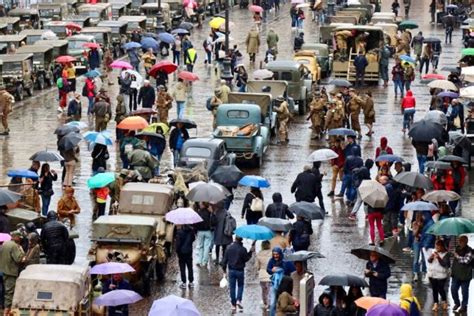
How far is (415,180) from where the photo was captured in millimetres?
31766

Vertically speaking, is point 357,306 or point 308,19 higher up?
point 357,306

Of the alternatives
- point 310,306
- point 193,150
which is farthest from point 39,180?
point 310,306

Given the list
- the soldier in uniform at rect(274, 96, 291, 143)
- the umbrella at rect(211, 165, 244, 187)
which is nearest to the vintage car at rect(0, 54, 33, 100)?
the soldier in uniform at rect(274, 96, 291, 143)

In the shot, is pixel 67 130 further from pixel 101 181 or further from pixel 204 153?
pixel 101 181

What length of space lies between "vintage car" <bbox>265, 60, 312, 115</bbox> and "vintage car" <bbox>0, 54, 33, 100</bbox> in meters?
7.87

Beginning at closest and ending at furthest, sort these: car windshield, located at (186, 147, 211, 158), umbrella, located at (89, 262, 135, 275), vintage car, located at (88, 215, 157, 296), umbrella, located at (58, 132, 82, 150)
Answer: umbrella, located at (89, 262, 135, 275)
vintage car, located at (88, 215, 157, 296)
umbrella, located at (58, 132, 82, 150)
car windshield, located at (186, 147, 211, 158)

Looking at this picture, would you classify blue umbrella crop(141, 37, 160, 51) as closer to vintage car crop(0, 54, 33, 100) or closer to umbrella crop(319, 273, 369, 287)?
vintage car crop(0, 54, 33, 100)

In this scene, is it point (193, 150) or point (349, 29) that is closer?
point (193, 150)

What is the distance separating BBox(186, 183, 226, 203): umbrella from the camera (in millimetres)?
29938

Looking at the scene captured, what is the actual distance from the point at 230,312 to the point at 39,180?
771cm

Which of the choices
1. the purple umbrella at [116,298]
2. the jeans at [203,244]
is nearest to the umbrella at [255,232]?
the jeans at [203,244]

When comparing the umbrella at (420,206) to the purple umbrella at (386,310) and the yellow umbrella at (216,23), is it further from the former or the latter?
the yellow umbrella at (216,23)

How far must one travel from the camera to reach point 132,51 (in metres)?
54.8

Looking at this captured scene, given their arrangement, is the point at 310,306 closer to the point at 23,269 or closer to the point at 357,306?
the point at 357,306
